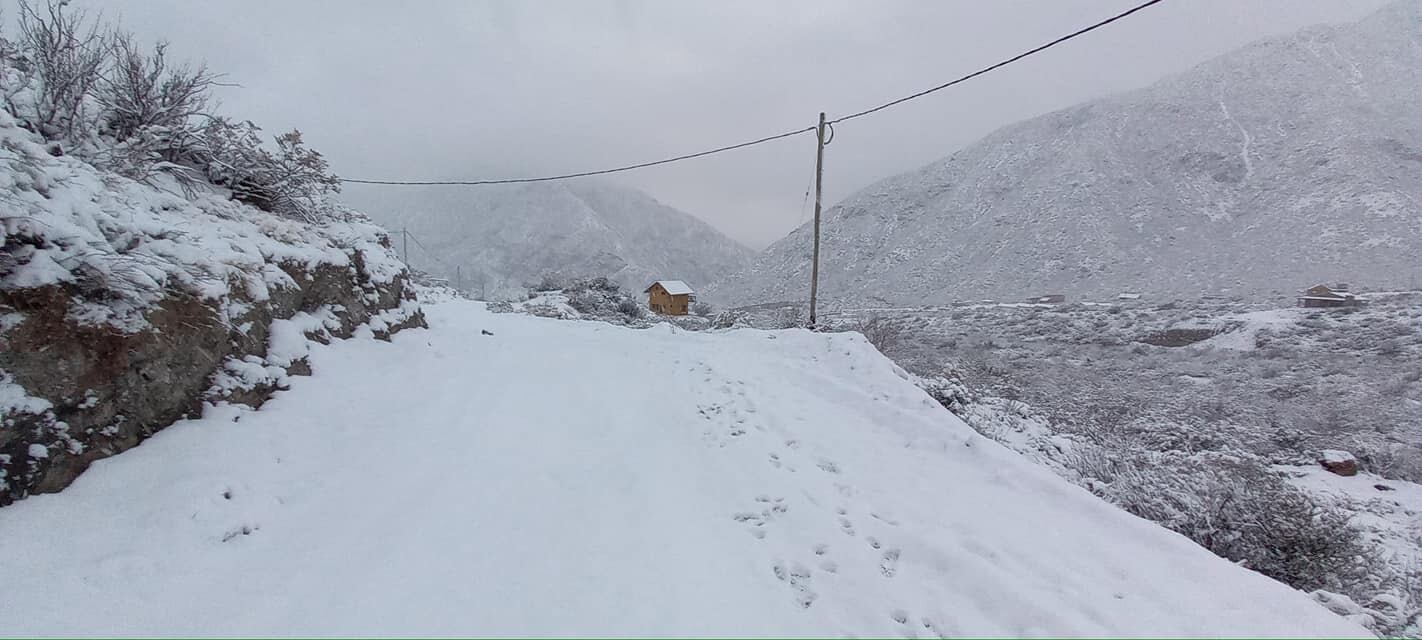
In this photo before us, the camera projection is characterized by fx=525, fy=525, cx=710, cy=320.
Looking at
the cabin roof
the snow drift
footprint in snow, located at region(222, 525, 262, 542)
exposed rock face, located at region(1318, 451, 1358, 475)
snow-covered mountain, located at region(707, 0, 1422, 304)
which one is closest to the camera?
footprint in snow, located at region(222, 525, 262, 542)

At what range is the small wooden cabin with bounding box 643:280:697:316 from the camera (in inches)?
1564

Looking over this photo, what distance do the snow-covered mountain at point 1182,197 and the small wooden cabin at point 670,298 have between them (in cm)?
2355

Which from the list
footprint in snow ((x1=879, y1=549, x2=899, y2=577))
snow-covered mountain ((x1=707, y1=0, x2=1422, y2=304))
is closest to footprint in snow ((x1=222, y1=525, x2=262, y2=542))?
footprint in snow ((x1=879, y1=549, x2=899, y2=577))

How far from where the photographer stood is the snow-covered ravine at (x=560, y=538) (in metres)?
2.61

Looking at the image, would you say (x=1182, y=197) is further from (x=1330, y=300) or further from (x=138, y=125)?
(x=138, y=125)

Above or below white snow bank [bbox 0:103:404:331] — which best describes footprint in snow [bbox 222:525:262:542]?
below

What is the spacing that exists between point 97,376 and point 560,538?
3.15 metres

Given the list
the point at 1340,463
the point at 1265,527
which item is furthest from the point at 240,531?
the point at 1340,463

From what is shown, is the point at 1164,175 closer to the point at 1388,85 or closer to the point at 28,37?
the point at 1388,85

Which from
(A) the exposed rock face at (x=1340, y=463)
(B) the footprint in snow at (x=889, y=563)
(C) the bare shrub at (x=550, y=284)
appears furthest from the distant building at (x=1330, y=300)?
(C) the bare shrub at (x=550, y=284)

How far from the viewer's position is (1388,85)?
57.2 metres

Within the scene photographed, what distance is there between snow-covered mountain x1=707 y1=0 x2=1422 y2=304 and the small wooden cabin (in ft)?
77.3

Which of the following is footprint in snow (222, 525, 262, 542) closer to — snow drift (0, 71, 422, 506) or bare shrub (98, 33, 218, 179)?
snow drift (0, 71, 422, 506)

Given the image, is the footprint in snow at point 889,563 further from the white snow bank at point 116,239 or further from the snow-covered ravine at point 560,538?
the white snow bank at point 116,239
